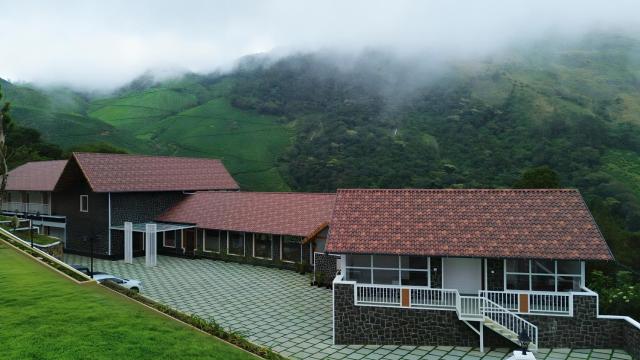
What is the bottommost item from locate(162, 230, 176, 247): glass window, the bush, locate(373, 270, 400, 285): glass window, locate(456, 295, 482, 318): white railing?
locate(162, 230, 176, 247): glass window

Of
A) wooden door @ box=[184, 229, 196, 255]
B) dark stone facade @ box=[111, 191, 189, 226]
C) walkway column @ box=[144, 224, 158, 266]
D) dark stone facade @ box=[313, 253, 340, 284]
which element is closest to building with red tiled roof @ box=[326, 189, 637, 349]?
A: dark stone facade @ box=[313, 253, 340, 284]

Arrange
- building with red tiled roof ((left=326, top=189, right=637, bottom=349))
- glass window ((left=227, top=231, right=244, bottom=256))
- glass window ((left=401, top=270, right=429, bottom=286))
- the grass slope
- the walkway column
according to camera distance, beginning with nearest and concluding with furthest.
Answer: building with red tiled roof ((left=326, top=189, right=637, bottom=349)) < glass window ((left=401, top=270, right=429, bottom=286)) < the walkway column < glass window ((left=227, top=231, right=244, bottom=256)) < the grass slope

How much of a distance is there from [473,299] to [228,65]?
132 metres

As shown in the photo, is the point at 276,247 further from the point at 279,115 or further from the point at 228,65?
the point at 228,65

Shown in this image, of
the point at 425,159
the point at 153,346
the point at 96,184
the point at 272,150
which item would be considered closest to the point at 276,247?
the point at 96,184

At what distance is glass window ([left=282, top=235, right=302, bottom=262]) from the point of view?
2652 cm

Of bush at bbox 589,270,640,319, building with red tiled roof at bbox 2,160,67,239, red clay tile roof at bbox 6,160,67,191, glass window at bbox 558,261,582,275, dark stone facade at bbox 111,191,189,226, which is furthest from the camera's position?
red clay tile roof at bbox 6,160,67,191

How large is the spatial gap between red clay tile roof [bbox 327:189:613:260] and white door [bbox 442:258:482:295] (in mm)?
1039

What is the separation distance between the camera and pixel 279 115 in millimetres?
88062

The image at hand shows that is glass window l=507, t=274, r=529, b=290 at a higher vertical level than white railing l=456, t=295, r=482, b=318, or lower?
higher

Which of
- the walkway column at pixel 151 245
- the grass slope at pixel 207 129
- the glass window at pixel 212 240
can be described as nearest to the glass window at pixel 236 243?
the glass window at pixel 212 240

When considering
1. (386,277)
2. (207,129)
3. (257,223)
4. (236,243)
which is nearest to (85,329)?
(386,277)

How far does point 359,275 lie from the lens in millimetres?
16969

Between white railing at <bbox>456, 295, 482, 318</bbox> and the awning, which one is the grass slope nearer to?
the awning
